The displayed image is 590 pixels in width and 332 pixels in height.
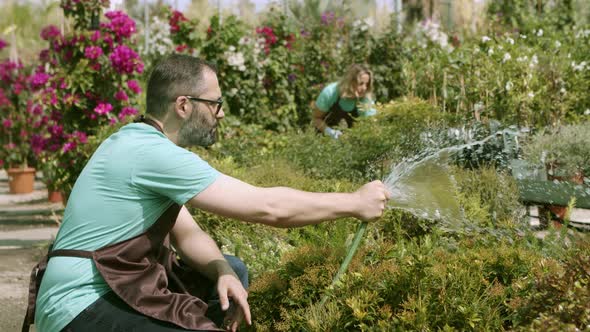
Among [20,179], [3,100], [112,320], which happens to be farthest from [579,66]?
[3,100]

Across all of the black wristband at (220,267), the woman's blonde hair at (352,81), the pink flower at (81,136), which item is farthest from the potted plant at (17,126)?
the black wristband at (220,267)

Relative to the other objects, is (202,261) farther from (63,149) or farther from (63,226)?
(63,149)

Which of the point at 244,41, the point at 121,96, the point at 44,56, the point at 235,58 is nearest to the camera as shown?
the point at 121,96

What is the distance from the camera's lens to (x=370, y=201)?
9.02 ft

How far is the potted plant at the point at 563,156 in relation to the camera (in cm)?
518

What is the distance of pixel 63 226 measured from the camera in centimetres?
274

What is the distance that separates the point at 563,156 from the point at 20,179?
8234 millimetres

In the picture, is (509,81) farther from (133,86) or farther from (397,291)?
(397,291)

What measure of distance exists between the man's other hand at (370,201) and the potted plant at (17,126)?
8742 mm

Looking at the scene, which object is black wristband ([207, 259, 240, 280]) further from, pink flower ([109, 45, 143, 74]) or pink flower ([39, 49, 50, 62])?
→ pink flower ([39, 49, 50, 62])

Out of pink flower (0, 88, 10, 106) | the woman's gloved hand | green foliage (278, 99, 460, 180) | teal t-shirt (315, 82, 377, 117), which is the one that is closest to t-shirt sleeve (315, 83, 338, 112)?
teal t-shirt (315, 82, 377, 117)

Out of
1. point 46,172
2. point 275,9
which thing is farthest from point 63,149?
point 275,9

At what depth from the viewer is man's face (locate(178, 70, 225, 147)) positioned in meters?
2.83

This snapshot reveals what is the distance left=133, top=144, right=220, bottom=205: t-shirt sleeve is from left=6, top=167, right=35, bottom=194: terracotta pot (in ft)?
30.4
